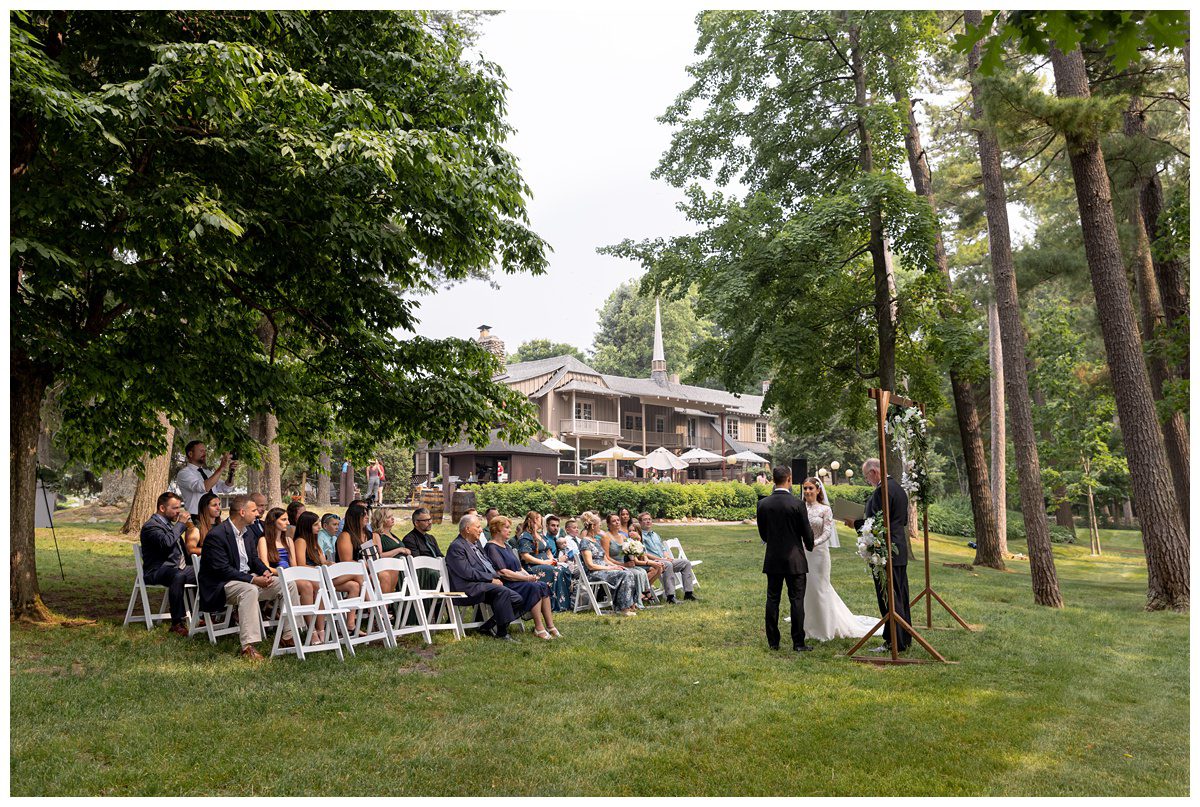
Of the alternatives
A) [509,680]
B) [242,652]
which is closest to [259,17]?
[242,652]

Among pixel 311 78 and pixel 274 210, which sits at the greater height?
pixel 311 78

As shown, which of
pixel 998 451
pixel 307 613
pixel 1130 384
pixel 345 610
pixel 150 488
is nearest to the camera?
pixel 307 613

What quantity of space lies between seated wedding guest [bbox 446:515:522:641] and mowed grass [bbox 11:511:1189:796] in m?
0.45

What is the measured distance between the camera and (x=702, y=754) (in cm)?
551

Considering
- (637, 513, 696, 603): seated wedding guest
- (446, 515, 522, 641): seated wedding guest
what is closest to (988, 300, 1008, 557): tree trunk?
(637, 513, 696, 603): seated wedding guest

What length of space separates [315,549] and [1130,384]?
445 inches

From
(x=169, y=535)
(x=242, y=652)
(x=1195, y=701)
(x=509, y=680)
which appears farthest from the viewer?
(x=169, y=535)

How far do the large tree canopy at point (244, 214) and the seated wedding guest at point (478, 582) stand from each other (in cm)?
180

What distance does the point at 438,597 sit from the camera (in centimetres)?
942

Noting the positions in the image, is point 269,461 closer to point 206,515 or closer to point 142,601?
point 206,515

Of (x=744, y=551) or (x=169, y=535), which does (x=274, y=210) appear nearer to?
(x=169, y=535)

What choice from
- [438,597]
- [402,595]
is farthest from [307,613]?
[438,597]

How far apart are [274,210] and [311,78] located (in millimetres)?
1739

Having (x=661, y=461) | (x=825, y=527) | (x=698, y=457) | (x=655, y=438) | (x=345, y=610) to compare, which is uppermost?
(x=655, y=438)
